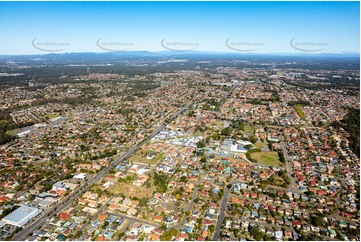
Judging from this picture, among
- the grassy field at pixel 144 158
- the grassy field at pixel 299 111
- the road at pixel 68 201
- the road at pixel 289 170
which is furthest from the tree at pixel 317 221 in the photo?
the grassy field at pixel 299 111

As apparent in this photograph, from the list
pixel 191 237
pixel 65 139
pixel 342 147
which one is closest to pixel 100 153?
pixel 65 139

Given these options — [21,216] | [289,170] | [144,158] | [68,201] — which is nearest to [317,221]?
[289,170]

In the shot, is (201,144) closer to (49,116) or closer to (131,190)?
(131,190)

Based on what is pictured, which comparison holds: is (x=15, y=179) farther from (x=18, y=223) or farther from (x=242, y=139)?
(x=242, y=139)

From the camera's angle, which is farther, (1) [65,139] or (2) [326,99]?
(2) [326,99]

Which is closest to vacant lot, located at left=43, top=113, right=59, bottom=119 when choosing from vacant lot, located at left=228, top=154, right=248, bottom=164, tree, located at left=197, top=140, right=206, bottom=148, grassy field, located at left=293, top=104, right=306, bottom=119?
tree, located at left=197, top=140, right=206, bottom=148

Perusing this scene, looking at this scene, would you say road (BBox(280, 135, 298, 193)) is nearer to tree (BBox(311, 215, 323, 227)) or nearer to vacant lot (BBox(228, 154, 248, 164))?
tree (BBox(311, 215, 323, 227))
